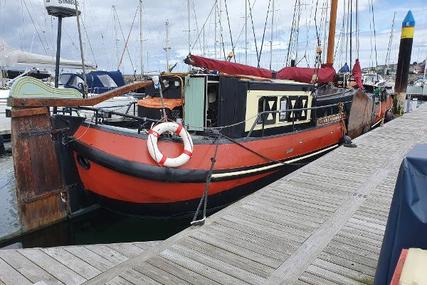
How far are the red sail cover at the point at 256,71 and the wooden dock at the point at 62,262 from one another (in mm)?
4774

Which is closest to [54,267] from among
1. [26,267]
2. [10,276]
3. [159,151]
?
[26,267]

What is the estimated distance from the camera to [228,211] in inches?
191

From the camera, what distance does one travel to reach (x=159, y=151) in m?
5.54

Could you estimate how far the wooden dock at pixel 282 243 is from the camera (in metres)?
3.36

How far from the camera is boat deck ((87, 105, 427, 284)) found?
337 cm

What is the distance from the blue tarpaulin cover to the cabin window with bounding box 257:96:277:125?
5.22m

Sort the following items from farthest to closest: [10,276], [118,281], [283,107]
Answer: [283,107]
[10,276]
[118,281]

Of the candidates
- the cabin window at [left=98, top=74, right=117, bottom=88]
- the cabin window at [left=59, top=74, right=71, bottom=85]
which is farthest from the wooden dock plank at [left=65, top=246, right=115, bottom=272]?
the cabin window at [left=59, top=74, right=71, bottom=85]

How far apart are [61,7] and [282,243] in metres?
6.10

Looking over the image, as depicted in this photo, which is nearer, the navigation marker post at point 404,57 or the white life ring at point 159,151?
the white life ring at point 159,151

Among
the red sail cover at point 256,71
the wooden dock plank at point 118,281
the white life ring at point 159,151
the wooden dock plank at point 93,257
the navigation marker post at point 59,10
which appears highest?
the navigation marker post at point 59,10

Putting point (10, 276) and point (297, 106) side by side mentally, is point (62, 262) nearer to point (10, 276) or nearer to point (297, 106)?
point (10, 276)

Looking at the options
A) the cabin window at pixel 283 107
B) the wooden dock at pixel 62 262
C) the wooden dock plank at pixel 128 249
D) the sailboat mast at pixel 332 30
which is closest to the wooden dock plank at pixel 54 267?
the wooden dock at pixel 62 262

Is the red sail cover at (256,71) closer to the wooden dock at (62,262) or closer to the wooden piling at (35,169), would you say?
the wooden piling at (35,169)
